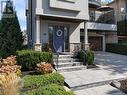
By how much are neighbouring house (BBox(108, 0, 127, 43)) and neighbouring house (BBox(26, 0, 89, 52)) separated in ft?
32.7

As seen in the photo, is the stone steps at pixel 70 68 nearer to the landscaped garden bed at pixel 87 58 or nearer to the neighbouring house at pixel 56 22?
the landscaped garden bed at pixel 87 58

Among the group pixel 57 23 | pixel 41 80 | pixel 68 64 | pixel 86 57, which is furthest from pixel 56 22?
pixel 41 80

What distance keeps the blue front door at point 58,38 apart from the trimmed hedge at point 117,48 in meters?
8.18

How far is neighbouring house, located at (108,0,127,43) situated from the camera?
26872 millimetres

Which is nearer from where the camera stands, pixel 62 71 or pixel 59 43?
pixel 62 71

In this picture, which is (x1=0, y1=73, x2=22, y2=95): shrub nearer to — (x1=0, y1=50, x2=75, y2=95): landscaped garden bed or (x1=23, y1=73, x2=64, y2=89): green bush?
(x1=0, y1=50, x2=75, y2=95): landscaped garden bed

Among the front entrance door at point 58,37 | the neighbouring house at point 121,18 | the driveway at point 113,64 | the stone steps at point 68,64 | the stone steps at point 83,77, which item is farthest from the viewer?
the neighbouring house at point 121,18

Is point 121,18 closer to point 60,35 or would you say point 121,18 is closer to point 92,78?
point 60,35

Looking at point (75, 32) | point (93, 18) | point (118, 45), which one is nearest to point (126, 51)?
point (118, 45)

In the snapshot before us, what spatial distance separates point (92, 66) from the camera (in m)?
14.3

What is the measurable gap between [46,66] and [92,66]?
434cm

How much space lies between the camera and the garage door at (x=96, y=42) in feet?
84.8

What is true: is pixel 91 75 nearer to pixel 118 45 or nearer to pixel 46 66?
pixel 46 66

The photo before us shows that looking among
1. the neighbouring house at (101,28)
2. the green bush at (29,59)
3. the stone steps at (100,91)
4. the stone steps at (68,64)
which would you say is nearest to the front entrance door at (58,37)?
the stone steps at (68,64)
